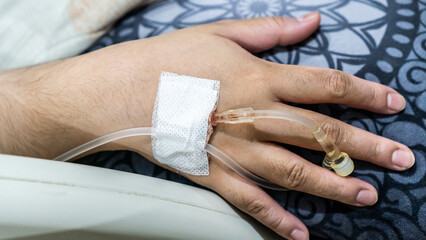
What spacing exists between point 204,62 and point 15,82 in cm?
57

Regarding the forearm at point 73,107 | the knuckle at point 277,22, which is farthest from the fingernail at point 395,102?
the forearm at point 73,107

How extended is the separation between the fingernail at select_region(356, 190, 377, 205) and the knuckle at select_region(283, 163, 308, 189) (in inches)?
5.3

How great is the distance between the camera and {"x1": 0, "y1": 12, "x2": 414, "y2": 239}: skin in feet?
2.56

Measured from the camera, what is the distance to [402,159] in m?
0.75

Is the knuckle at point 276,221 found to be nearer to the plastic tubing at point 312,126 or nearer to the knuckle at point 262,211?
the knuckle at point 262,211

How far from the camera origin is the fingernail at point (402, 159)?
0.75 m

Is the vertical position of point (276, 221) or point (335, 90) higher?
point (335, 90)

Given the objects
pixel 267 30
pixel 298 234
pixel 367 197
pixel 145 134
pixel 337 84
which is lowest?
pixel 298 234

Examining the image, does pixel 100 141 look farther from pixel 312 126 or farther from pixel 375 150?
pixel 375 150

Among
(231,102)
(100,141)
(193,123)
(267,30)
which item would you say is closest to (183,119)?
(193,123)

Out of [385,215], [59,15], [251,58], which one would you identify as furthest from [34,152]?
[385,215]

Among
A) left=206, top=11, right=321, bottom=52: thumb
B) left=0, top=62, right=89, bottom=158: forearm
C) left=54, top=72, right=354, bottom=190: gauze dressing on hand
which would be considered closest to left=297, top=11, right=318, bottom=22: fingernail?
left=206, top=11, right=321, bottom=52: thumb

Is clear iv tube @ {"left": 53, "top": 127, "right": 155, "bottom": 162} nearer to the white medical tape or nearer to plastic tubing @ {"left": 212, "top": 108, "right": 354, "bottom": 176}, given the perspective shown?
the white medical tape

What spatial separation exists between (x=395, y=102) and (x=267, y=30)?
0.38 meters
